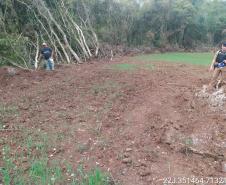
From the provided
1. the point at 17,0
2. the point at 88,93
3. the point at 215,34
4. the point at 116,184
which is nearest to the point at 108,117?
the point at 88,93

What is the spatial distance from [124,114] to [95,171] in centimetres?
224

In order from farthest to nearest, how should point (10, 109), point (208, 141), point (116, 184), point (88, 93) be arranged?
point (88, 93), point (10, 109), point (208, 141), point (116, 184)

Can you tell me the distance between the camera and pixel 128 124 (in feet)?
17.0

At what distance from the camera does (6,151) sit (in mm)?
4320

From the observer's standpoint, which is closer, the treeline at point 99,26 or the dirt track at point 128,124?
the dirt track at point 128,124

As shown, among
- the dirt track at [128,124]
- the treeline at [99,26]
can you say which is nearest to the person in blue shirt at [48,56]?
the treeline at [99,26]

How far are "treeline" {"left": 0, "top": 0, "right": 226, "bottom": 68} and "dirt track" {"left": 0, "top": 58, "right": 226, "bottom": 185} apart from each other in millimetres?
4358

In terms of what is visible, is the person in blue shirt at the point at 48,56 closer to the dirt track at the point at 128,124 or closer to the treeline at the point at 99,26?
the treeline at the point at 99,26

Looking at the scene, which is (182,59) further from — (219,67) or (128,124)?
(128,124)

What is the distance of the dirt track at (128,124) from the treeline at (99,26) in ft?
14.3

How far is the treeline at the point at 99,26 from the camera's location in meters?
12.1

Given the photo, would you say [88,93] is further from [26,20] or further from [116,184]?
[26,20]

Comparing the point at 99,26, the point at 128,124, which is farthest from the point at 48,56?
the point at 99,26

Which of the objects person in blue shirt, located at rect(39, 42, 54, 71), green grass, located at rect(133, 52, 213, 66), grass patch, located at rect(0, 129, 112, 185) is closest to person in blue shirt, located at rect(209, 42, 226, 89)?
grass patch, located at rect(0, 129, 112, 185)
